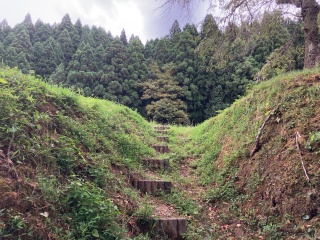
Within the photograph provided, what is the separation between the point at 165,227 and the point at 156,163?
2079 millimetres

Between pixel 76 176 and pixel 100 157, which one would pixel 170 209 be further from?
pixel 76 176

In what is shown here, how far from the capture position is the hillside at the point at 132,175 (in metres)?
2.27

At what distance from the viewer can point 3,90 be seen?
10.1 ft

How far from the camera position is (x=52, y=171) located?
2656mm

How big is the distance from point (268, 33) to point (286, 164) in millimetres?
5237

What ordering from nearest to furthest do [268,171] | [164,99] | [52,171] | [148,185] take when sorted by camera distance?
1. [52,171]
2. [268,171]
3. [148,185]
4. [164,99]

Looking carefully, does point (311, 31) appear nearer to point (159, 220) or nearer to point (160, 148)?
point (160, 148)

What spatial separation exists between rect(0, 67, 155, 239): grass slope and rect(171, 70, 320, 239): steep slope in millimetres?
1476

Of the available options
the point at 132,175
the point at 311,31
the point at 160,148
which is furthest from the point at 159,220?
the point at 311,31

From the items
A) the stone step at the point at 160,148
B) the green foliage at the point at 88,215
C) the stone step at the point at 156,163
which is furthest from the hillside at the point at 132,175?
the stone step at the point at 160,148

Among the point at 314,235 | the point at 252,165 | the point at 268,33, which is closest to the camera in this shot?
the point at 314,235

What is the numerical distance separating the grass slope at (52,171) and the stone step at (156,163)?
67 cm

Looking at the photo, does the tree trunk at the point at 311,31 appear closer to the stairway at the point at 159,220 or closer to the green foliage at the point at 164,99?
the stairway at the point at 159,220

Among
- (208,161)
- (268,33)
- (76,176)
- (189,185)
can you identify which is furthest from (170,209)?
(268,33)
